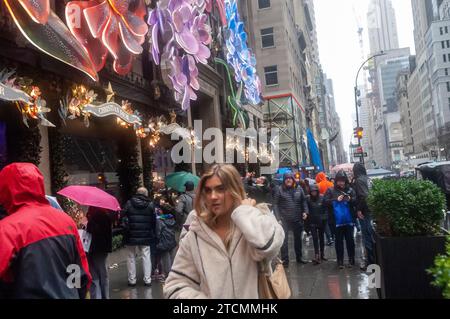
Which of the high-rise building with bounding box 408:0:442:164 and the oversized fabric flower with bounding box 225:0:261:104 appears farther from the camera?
the high-rise building with bounding box 408:0:442:164

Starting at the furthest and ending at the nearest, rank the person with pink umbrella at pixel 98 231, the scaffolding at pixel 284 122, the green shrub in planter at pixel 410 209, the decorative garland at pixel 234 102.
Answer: the scaffolding at pixel 284 122
the decorative garland at pixel 234 102
the person with pink umbrella at pixel 98 231
the green shrub in planter at pixel 410 209

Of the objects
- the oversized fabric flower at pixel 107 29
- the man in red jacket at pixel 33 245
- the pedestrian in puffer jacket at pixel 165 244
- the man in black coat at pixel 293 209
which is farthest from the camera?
the oversized fabric flower at pixel 107 29

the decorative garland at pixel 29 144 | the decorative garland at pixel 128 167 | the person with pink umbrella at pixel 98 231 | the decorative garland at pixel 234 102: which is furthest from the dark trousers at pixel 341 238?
the decorative garland at pixel 234 102

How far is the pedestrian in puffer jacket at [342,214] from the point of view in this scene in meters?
8.52

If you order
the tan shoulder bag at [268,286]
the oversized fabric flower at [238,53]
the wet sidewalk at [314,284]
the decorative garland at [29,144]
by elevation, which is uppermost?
the oversized fabric flower at [238,53]

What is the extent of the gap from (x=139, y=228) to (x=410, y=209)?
4917 mm

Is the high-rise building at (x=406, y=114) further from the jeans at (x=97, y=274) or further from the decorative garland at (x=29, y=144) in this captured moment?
the jeans at (x=97, y=274)

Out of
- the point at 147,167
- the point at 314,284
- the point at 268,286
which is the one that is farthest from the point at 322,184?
the point at 268,286

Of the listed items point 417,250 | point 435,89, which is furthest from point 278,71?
point 435,89

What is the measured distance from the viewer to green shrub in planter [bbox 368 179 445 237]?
5320 millimetres

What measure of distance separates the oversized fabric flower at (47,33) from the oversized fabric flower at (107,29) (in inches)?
24.1

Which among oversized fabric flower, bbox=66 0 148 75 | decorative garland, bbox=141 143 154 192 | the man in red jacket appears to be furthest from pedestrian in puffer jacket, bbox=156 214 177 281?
the man in red jacket

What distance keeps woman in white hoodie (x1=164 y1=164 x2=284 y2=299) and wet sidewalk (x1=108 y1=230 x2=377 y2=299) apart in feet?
14.6

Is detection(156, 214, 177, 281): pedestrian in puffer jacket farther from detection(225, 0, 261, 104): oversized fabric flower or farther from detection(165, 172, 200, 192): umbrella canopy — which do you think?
detection(225, 0, 261, 104): oversized fabric flower
